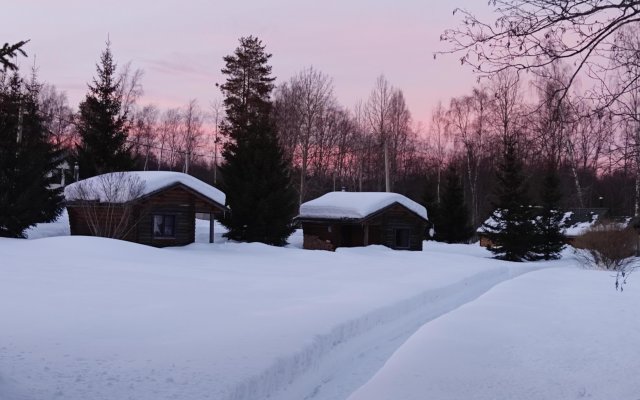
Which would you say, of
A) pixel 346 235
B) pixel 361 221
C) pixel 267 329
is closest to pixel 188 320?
pixel 267 329

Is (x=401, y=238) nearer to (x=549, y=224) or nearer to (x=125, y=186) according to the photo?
(x=549, y=224)

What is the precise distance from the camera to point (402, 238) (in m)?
35.6

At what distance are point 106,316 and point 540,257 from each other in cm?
3160

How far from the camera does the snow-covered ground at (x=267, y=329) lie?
6.64m

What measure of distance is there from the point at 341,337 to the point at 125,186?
1804 centimetres

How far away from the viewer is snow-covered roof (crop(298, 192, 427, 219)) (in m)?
32.2

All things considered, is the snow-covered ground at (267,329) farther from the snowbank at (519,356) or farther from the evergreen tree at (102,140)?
the evergreen tree at (102,140)

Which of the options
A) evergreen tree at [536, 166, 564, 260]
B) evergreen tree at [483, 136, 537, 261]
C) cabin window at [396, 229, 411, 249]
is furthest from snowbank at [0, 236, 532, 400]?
evergreen tree at [536, 166, 564, 260]

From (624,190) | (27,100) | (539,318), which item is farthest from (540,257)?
(27,100)

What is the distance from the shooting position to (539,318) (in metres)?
11.5

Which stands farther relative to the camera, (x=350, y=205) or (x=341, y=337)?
(x=350, y=205)

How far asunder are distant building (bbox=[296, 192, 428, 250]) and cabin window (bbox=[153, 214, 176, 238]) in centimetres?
887

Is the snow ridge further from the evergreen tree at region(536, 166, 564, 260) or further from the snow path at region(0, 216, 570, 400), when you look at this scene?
the evergreen tree at region(536, 166, 564, 260)

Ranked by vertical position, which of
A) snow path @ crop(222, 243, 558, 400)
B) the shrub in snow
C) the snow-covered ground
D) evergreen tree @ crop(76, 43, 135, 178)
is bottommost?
snow path @ crop(222, 243, 558, 400)
